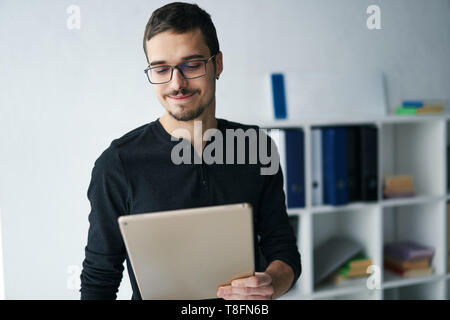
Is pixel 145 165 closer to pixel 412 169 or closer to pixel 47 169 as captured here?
pixel 47 169

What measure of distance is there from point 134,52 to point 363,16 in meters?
0.66

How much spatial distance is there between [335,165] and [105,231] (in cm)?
86

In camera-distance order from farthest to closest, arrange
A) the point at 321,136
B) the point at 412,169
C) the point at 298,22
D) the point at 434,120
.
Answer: the point at 412,169 → the point at 434,120 → the point at 321,136 → the point at 298,22

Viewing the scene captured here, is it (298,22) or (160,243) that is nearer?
(160,243)

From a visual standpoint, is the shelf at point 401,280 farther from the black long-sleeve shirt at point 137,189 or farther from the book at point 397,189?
the black long-sleeve shirt at point 137,189

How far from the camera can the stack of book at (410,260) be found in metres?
1.57

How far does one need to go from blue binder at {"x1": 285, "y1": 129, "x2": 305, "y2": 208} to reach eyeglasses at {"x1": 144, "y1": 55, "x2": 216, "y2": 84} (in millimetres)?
590

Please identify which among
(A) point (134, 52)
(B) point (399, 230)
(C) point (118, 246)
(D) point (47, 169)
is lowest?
(B) point (399, 230)

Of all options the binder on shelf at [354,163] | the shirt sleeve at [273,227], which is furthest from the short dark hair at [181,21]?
the binder on shelf at [354,163]

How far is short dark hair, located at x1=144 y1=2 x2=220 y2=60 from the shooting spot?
838mm

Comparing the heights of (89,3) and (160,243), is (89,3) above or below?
above

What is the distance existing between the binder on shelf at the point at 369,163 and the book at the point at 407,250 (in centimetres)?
29
